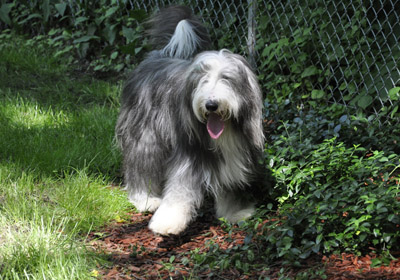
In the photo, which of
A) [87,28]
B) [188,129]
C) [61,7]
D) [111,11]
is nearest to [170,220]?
[188,129]

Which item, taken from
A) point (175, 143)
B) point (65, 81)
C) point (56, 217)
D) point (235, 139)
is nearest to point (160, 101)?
point (175, 143)

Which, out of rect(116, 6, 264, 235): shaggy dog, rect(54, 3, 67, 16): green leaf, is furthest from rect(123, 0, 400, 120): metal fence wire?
rect(54, 3, 67, 16): green leaf

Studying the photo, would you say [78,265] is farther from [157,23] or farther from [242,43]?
[242,43]

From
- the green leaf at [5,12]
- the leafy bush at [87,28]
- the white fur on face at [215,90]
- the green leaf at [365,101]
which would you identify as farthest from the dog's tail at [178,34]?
the green leaf at [5,12]

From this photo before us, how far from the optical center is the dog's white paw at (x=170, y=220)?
3506 mm

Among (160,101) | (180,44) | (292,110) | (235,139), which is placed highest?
(180,44)

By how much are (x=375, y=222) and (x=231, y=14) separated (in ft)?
11.8

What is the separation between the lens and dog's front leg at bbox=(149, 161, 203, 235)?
138 inches

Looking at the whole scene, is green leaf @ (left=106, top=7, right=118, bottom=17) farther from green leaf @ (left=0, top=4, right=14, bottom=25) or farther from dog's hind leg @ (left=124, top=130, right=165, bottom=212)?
dog's hind leg @ (left=124, top=130, right=165, bottom=212)

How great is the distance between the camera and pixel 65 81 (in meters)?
7.15

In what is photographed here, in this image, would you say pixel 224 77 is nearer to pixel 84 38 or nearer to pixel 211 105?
pixel 211 105

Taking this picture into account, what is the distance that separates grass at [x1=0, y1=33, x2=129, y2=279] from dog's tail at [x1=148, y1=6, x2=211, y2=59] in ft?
3.29

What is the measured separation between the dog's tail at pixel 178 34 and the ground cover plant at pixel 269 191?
889 mm

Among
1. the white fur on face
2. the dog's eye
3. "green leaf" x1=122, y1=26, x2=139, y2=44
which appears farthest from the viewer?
"green leaf" x1=122, y1=26, x2=139, y2=44
